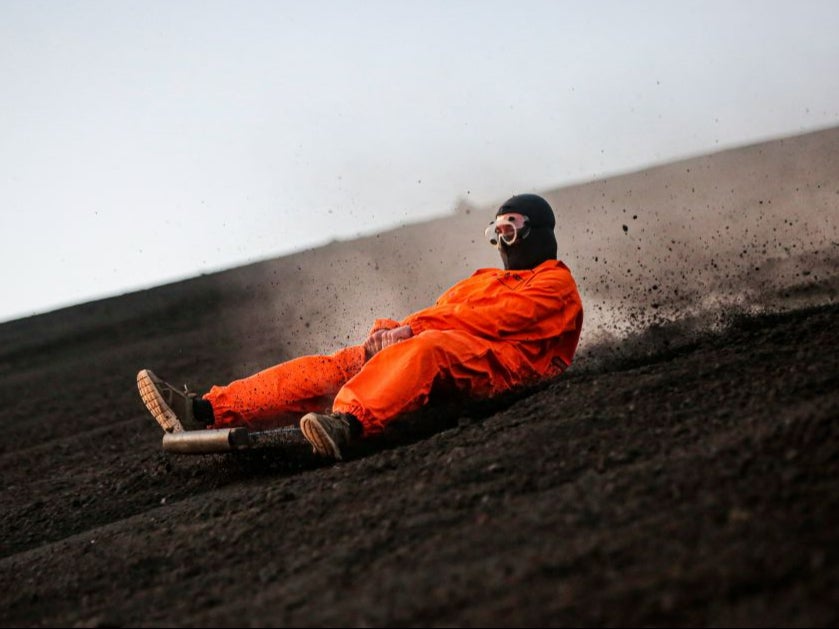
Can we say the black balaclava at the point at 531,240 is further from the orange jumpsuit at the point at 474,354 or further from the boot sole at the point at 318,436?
the boot sole at the point at 318,436

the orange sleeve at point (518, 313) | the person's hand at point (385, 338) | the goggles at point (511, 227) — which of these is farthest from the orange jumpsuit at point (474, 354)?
the goggles at point (511, 227)

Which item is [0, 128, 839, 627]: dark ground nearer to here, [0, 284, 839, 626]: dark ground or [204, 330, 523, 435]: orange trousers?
[0, 284, 839, 626]: dark ground

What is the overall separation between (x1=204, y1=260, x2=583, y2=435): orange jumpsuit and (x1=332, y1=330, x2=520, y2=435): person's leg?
10mm

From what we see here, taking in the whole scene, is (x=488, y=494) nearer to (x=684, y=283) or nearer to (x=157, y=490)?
(x=157, y=490)

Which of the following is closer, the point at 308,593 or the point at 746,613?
the point at 746,613

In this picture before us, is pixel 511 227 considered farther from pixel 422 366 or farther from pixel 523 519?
pixel 523 519

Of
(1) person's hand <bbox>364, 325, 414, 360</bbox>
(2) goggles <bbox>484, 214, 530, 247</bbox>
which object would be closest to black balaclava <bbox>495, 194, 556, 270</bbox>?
(2) goggles <bbox>484, 214, 530, 247</bbox>

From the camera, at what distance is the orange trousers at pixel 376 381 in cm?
555

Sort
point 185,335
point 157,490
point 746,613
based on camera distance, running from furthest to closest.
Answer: point 185,335, point 157,490, point 746,613

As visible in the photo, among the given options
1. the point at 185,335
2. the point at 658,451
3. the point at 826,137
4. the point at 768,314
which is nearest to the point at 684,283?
the point at 768,314

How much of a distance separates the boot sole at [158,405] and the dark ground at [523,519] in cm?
42

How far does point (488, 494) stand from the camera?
409 centimetres

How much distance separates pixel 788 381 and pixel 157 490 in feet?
13.7

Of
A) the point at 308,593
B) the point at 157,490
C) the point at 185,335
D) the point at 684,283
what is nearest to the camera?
the point at 308,593
